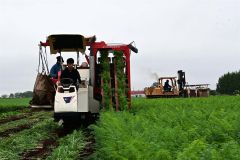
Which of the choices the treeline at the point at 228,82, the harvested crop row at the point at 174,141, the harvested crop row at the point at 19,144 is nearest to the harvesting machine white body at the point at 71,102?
the harvested crop row at the point at 19,144

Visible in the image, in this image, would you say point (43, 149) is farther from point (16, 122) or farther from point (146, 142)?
point (16, 122)

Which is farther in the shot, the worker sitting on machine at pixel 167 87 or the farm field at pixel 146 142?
the worker sitting on machine at pixel 167 87

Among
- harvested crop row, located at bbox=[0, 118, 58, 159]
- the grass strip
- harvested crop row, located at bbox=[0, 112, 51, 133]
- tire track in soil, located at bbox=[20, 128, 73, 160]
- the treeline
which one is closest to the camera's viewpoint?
the grass strip

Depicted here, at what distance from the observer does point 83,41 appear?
17234 millimetres

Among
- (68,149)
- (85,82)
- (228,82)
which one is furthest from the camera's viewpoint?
(228,82)

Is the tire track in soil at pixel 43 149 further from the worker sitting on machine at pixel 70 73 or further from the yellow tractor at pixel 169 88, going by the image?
the yellow tractor at pixel 169 88

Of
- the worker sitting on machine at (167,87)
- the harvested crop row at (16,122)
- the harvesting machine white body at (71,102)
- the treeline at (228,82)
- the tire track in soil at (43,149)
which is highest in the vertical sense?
the treeline at (228,82)

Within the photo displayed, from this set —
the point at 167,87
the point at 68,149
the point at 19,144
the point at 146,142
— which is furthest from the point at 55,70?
the point at 167,87

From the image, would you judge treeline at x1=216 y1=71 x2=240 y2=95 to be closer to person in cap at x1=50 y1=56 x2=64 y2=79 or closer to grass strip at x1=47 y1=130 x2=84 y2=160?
person in cap at x1=50 y1=56 x2=64 y2=79

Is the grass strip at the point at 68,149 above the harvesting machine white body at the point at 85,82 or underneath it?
underneath

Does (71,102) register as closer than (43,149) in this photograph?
No

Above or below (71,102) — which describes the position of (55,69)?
above

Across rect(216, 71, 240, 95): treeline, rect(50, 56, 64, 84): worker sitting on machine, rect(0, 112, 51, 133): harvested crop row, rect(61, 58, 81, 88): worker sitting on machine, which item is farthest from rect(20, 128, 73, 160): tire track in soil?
rect(216, 71, 240, 95): treeline

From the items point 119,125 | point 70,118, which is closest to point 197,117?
point 119,125
